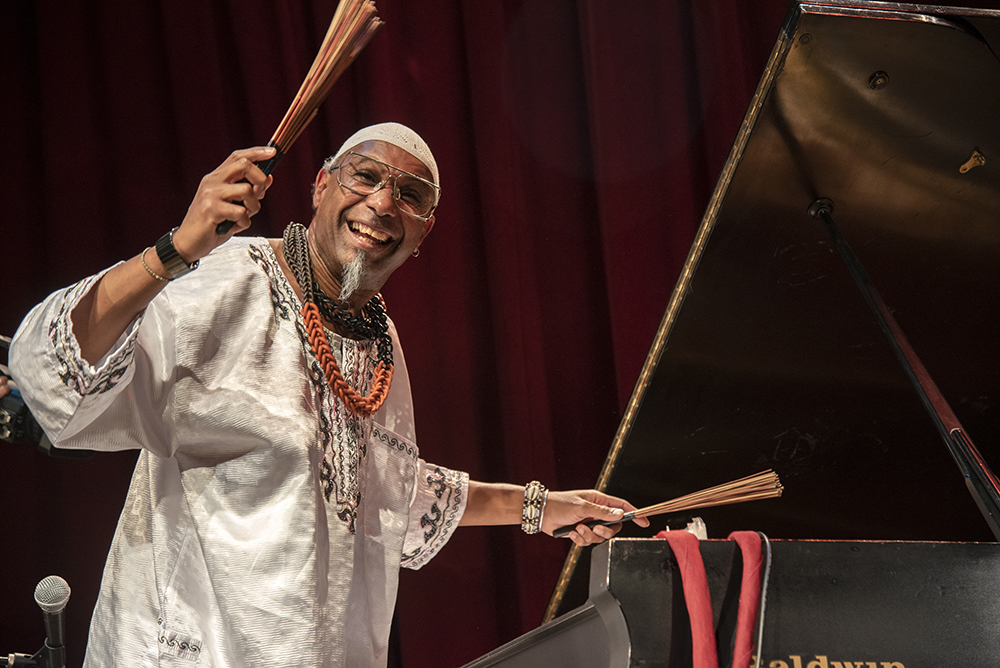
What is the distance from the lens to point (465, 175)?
214 centimetres

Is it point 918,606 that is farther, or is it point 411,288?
point 411,288

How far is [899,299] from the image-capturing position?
1415 mm

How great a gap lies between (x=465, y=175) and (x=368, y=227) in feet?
2.88

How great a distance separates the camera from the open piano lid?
1109 millimetres

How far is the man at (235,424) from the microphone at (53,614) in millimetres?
96

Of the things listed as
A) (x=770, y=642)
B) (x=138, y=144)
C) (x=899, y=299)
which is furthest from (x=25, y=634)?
(x=899, y=299)

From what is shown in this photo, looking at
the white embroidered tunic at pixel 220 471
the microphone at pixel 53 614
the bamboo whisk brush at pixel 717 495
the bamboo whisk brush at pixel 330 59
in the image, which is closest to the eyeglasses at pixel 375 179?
the white embroidered tunic at pixel 220 471

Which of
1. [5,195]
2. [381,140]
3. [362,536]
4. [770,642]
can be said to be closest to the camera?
[770,642]

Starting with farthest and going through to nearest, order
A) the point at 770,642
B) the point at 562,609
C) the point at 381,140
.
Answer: the point at 562,609
the point at 381,140
the point at 770,642

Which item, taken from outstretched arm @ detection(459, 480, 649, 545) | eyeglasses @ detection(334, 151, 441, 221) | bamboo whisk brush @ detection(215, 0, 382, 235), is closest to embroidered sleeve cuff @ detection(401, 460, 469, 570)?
outstretched arm @ detection(459, 480, 649, 545)

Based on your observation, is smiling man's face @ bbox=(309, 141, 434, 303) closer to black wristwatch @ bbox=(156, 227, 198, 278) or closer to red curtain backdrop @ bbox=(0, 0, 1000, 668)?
black wristwatch @ bbox=(156, 227, 198, 278)

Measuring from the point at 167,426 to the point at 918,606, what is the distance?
0.89 meters

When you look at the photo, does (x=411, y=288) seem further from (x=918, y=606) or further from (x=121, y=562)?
(x=918, y=606)

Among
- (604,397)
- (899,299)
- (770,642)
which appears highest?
(899,299)
